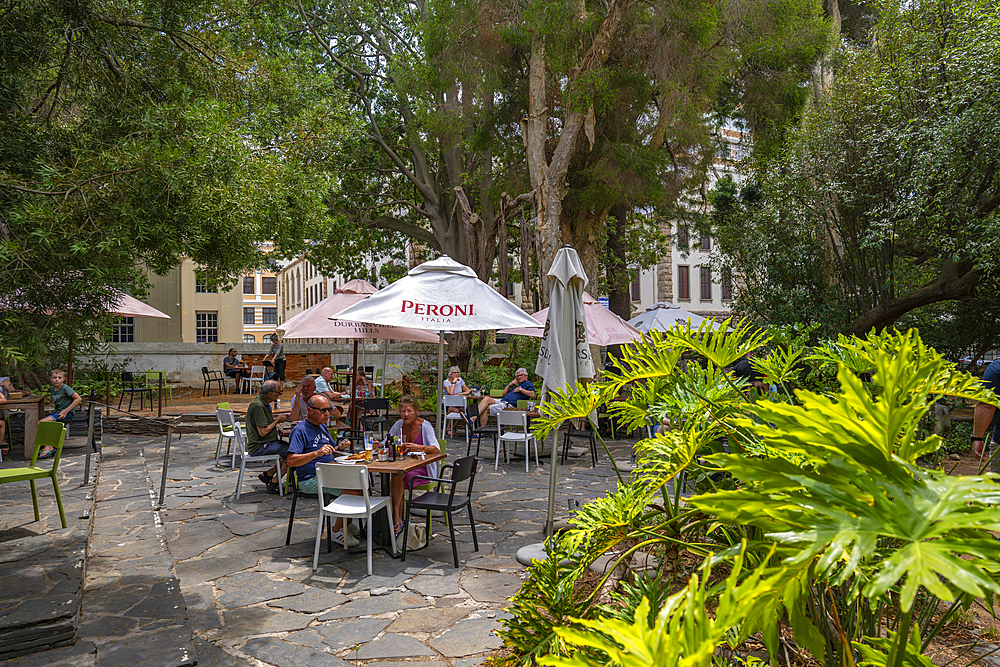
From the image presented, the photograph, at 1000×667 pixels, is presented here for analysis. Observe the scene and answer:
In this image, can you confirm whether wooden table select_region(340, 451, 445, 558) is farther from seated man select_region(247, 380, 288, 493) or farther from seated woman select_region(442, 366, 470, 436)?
seated woman select_region(442, 366, 470, 436)

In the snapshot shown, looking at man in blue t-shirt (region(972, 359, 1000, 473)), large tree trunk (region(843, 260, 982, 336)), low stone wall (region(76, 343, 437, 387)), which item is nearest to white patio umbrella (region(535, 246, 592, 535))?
man in blue t-shirt (region(972, 359, 1000, 473))

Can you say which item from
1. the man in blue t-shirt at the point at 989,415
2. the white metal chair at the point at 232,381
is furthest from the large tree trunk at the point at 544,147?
the white metal chair at the point at 232,381

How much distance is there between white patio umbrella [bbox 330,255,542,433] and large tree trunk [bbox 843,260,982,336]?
6.90m

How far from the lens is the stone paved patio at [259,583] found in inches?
151

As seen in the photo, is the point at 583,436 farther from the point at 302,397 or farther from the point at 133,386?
the point at 133,386

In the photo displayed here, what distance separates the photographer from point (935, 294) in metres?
11.1

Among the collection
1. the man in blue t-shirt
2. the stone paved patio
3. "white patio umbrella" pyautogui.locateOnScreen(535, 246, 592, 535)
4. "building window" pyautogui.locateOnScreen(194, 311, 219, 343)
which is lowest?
the stone paved patio

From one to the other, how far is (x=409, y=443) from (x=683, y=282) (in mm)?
37614

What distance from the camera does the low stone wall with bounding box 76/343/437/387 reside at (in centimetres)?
2005

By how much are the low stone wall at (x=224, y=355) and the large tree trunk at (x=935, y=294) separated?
11.2 m

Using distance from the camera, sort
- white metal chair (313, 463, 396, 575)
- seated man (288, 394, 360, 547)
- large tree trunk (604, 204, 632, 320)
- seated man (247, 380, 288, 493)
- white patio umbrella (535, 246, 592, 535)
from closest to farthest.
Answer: white metal chair (313, 463, 396, 575), white patio umbrella (535, 246, 592, 535), seated man (288, 394, 360, 547), seated man (247, 380, 288, 493), large tree trunk (604, 204, 632, 320)

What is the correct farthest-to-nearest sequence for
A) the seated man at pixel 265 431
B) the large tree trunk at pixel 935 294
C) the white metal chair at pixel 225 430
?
the large tree trunk at pixel 935 294, the white metal chair at pixel 225 430, the seated man at pixel 265 431

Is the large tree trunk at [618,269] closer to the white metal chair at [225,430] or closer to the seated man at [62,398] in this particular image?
the white metal chair at [225,430]

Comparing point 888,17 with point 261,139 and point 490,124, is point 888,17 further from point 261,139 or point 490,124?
point 261,139
